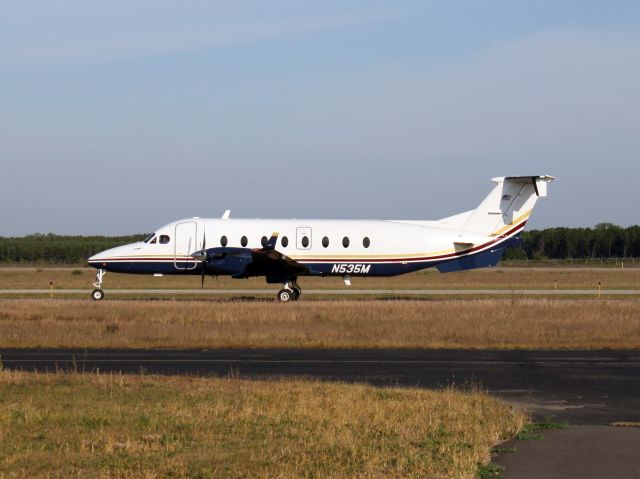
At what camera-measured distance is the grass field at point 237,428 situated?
36.6ft

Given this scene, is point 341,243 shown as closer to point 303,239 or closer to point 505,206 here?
point 303,239

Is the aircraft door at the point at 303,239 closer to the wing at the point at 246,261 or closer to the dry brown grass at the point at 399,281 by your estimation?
the wing at the point at 246,261

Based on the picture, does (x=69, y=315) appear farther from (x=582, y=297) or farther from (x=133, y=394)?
(x=582, y=297)

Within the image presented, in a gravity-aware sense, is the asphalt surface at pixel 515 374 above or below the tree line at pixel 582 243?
below

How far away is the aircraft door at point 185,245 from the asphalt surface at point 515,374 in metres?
14.8

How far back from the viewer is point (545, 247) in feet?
432

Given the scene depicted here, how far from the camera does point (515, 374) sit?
69.2 ft

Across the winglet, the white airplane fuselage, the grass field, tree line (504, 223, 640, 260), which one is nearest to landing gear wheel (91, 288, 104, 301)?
the white airplane fuselage

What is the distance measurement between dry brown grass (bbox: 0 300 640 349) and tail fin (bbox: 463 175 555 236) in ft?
14.0

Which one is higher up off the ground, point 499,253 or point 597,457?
point 499,253

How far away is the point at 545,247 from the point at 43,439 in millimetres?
123629

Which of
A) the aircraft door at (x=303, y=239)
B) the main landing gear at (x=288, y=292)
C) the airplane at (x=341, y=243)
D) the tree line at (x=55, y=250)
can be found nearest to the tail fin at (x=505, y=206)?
the airplane at (x=341, y=243)

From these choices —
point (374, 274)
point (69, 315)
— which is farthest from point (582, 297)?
point (69, 315)

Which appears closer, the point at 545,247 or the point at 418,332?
the point at 418,332
